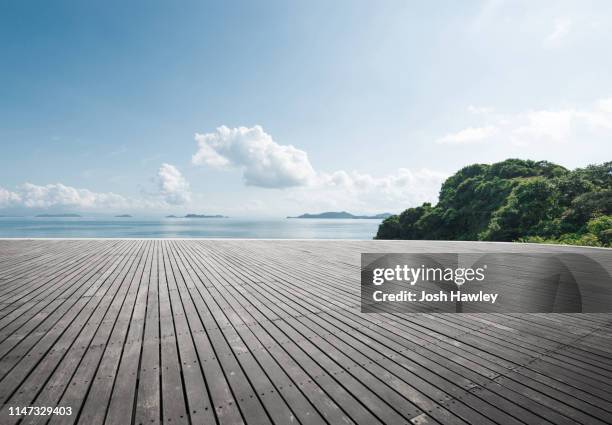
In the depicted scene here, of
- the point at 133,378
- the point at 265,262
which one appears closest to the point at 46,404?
the point at 133,378

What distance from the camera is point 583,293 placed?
4379 mm

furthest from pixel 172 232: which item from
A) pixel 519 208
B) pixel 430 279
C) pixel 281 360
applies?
pixel 281 360

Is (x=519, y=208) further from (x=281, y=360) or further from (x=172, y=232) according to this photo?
(x=172, y=232)

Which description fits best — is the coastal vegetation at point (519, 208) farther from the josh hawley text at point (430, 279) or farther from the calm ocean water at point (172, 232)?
the calm ocean water at point (172, 232)

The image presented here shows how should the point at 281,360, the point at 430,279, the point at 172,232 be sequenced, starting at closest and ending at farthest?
the point at 281,360 < the point at 430,279 < the point at 172,232

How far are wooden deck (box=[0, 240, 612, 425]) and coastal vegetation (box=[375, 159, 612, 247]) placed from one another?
13759mm

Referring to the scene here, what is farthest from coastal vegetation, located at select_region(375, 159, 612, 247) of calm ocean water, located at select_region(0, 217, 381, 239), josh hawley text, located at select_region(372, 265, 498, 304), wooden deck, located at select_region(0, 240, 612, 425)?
calm ocean water, located at select_region(0, 217, 381, 239)

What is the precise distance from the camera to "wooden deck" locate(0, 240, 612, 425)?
1.70 meters

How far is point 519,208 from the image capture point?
69.5 ft

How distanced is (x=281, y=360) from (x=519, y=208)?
25.4 meters

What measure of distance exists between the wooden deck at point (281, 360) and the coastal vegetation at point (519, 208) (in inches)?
542

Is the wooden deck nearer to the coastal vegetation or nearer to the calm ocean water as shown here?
the coastal vegetation

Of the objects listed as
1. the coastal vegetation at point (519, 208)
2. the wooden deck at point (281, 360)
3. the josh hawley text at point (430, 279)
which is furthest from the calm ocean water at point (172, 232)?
the wooden deck at point (281, 360)

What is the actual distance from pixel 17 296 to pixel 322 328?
4.29 meters
